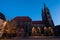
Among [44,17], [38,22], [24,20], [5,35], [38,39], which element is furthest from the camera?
[44,17]

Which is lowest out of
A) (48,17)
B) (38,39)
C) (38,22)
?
(38,39)

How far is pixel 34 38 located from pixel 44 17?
34.8 metres

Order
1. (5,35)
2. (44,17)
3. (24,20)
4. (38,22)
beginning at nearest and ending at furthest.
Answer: (5,35), (24,20), (38,22), (44,17)

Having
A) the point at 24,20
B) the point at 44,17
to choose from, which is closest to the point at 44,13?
the point at 44,17

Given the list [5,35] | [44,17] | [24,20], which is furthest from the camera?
[44,17]

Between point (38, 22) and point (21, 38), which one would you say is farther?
point (38, 22)

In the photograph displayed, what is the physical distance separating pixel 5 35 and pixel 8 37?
1.06 m

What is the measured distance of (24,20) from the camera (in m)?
Answer: 35.9

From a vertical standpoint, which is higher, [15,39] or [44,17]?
[44,17]

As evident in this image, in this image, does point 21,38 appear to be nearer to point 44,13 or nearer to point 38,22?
point 38,22

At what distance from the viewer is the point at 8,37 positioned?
15.7 meters

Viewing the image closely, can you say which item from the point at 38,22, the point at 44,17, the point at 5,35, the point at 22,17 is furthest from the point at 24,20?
the point at 5,35

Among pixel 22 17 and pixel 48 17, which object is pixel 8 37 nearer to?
pixel 22 17

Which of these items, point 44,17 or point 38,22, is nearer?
point 38,22
